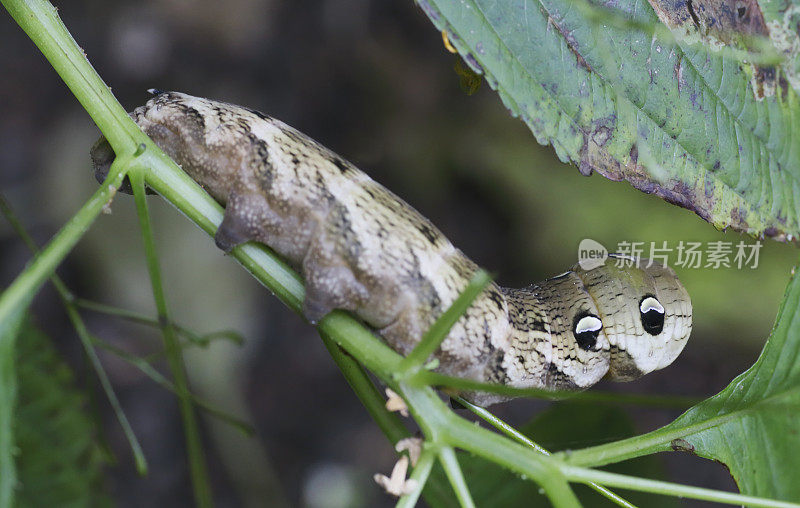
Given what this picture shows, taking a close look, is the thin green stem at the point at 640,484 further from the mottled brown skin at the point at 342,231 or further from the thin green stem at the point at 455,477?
the mottled brown skin at the point at 342,231

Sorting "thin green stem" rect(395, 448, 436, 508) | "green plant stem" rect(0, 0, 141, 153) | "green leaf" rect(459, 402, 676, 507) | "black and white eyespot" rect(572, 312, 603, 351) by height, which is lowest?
"green leaf" rect(459, 402, 676, 507)

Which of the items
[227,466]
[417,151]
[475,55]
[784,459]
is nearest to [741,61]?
[475,55]

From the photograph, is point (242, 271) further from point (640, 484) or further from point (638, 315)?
point (640, 484)

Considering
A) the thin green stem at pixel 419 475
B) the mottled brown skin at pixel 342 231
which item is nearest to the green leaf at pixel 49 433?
the mottled brown skin at pixel 342 231

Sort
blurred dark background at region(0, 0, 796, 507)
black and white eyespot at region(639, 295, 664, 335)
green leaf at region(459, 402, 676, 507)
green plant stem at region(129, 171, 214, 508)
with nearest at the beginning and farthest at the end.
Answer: green plant stem at region(129, 171, 214, 508) → green leaf at region(459, 402, 676, 507) → black and white eyespot at region(639, 295, 664, 335) → blurred dark background at region(0, 0, 796, 507)

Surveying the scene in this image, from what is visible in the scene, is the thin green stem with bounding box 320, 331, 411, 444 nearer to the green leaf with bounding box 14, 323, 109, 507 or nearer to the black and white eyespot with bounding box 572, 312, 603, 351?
the black and white eyespot with bounding box 572, 312, 603, 351

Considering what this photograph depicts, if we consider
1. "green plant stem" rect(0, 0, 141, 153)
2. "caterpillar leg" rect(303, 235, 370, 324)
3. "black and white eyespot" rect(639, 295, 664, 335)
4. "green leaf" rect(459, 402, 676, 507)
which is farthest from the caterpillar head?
"green plant stem" rect(0, 0, 141, 153)

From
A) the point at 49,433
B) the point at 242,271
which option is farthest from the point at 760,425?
the point at 242,271
